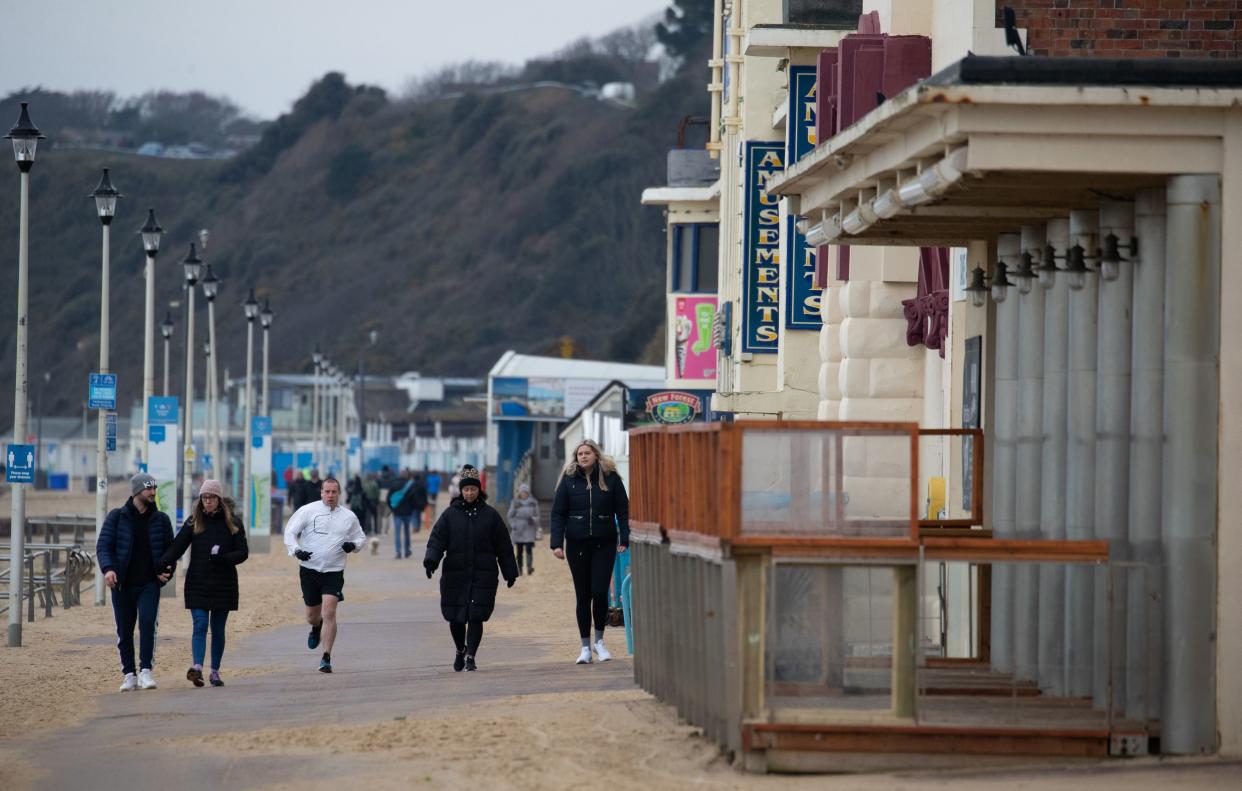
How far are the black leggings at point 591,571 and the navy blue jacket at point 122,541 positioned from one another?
318 centimetres

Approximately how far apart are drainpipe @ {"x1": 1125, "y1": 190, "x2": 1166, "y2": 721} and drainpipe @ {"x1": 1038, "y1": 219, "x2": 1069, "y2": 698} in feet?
2.15

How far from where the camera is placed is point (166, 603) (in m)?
29.3

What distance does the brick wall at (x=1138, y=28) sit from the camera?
1566cm

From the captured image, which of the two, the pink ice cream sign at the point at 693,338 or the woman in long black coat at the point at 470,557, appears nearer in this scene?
the woman in long black coat at the point at 470,557

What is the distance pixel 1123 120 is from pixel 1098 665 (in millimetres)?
2835

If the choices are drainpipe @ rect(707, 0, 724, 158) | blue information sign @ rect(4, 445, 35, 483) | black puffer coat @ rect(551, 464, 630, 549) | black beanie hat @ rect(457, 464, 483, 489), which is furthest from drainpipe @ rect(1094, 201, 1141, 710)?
drainpipe @ rect(707, 0, 724, 158)

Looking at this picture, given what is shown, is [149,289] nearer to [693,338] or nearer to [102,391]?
[102,391]

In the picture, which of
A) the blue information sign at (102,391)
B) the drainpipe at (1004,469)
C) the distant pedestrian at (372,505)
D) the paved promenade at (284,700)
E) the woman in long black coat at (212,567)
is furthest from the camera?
the distant pedestrian at (372,505)

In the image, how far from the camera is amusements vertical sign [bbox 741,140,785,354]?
3098cm

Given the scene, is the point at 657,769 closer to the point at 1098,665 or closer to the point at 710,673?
the point at 710,673

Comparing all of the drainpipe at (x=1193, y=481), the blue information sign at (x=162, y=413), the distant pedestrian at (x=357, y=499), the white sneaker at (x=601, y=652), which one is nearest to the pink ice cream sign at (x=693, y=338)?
the distant pedestrian at (x=357, y=499)

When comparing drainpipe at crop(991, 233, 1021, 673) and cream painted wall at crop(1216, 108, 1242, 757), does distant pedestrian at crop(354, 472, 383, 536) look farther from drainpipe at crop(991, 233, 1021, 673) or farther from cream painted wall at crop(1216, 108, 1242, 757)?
cream painted wall at crop(1216, 108, 1242, 757)

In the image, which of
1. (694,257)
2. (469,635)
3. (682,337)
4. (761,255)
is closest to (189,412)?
(682,337)

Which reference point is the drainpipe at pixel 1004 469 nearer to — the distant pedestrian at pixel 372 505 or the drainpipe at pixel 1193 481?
the drainpipe at pixel 1193 481
